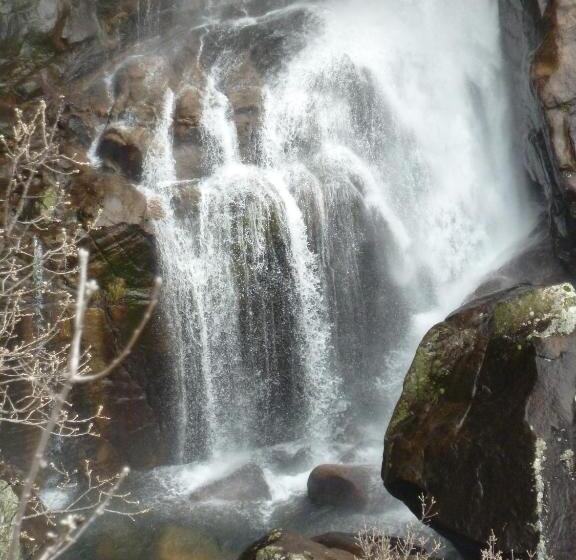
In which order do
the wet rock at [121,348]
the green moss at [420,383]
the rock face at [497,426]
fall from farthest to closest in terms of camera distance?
the wet rock at [121,348]
the green moss at [420,383]
the rock face at [497,426]

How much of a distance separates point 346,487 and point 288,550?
319 cm

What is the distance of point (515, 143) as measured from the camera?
12.0 metres

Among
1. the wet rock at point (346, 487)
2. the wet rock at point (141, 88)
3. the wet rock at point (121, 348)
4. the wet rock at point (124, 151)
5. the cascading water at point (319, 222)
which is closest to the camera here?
the wet rock at point (346, 487)

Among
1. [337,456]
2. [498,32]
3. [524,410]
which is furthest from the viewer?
[498,32]

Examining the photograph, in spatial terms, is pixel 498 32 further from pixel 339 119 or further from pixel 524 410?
pixel 524 410

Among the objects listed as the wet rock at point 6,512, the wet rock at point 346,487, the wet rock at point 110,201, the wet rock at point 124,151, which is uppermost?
the wet rock at point 124,151

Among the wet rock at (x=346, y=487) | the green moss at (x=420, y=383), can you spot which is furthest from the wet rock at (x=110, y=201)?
the green moss at (x=420, y=383)

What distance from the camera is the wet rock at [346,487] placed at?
8.68 meters

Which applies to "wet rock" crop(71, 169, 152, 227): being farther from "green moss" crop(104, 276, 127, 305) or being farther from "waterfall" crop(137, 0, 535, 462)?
"green moss" crop(104, 276, 127, 305)

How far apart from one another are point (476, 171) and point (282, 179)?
4205mm

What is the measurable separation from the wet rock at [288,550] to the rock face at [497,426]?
93 cm

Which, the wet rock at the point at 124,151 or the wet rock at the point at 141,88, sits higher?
the wet rock at the point at 141,88

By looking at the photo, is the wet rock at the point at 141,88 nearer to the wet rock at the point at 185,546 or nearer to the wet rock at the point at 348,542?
the wet rock at the point at 185,546

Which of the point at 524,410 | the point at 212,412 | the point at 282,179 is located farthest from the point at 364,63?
the point at 524,410
